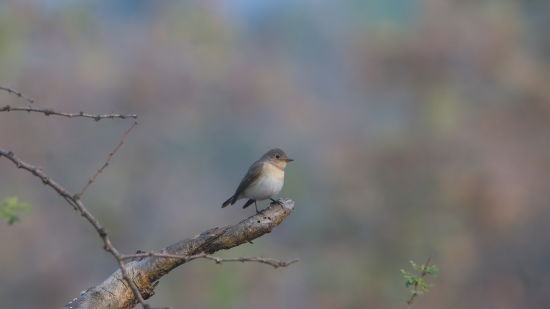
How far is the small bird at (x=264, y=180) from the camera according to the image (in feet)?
19.8

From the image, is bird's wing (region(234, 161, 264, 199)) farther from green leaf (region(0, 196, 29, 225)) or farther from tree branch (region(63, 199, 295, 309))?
green leaf (region(0, 196, 29, 225))

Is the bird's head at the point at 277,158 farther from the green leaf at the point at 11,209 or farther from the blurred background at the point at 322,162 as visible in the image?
the blurred background at the point at 322,162

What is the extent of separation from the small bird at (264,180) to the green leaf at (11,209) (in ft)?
11.7

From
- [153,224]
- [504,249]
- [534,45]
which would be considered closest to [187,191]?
[153,224]

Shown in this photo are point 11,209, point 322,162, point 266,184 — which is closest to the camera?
point 11,209

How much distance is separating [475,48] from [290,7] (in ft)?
51.9

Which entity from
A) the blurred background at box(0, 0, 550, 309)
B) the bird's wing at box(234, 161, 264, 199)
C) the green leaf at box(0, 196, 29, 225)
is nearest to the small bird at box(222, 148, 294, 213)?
the bird's wing at box(234, 161, 264, 199)

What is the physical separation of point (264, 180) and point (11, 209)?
3808mm

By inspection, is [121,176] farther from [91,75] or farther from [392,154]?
[392,154]

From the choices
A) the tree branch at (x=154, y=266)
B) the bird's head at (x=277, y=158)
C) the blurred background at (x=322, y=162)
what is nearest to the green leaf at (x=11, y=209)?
the tree branch at (x=154, y=266)

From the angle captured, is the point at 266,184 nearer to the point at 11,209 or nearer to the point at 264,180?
the point at 264,180

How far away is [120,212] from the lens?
63.6 feet

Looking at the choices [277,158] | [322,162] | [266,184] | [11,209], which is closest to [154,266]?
[11,209]

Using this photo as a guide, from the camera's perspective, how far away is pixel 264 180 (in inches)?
239
